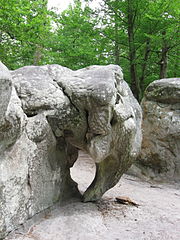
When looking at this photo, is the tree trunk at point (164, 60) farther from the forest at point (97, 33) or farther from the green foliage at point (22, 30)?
the green foliage at point (22, 30)

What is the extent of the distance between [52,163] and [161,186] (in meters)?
3.65

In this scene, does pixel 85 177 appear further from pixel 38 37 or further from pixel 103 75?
pixel 38 37

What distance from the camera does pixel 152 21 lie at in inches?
346

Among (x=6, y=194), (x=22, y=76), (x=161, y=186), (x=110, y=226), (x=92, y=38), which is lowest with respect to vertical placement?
(x=161, y=186)

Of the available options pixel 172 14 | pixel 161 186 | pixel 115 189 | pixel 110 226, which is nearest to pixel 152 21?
pixel 172 14

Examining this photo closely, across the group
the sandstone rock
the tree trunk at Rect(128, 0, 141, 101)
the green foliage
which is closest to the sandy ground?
the sandstone rock

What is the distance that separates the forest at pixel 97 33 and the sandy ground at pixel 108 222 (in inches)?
239

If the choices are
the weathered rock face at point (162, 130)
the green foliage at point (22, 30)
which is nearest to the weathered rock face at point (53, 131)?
the weathered rock face at point (162, 130)

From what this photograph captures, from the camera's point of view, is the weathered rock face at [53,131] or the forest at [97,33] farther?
the forest at [97,33]

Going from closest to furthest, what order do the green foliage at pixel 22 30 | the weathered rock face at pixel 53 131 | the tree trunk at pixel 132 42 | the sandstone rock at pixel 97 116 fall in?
the weathered rock face at pixel 53 131
the sandstone rock at pixel 97 116
the green foliage at pixel 22 30
the tree trunk at pixel 132 42

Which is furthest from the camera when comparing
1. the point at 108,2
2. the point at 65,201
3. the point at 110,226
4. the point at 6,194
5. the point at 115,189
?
the point at 108,2

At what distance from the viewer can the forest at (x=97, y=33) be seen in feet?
28.1

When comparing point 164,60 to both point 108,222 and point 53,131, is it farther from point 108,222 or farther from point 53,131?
point 108,222

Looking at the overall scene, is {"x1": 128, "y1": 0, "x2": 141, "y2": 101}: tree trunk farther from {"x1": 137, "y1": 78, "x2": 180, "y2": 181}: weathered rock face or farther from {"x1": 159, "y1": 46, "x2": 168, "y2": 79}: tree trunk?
{"x1": 137, "y1": 78, "x2": 180, "y2": 181}: weathered rock face
